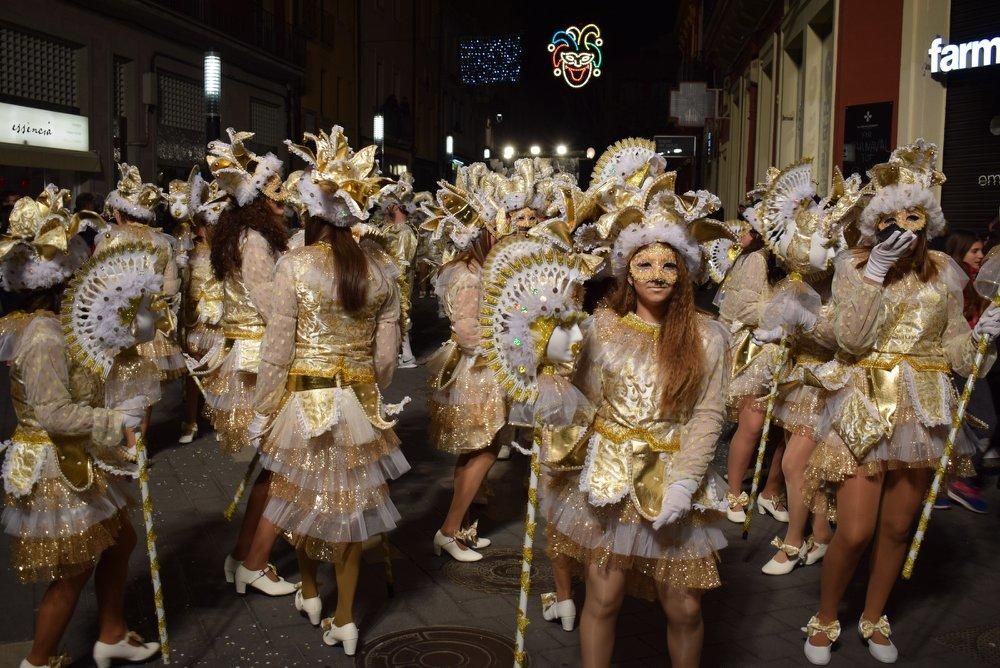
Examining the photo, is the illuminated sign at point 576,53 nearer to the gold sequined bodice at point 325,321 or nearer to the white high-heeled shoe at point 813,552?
the white high-heeled shoe at point 813,552

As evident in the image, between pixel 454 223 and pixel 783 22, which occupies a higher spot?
pixel 783 22

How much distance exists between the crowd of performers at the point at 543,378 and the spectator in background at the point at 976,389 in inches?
84.0

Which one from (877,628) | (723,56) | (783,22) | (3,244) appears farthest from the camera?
(723,56)

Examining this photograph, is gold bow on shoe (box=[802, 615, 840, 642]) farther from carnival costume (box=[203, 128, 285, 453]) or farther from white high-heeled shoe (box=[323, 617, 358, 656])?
carnival costume (box=[203, 128, 285, 453])

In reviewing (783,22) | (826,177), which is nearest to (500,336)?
(826,177)

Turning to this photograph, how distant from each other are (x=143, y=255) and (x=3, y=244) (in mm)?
551

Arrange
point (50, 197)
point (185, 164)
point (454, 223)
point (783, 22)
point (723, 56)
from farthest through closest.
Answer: point (723, 56) < point (185, 164) < point (783, 22) < point (454, 223) < point (50, 197)

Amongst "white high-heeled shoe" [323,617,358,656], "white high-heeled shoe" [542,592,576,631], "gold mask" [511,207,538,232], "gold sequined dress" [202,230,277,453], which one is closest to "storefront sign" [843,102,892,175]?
"gold mask" [511,207,538,232]

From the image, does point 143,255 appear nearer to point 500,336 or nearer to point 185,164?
point 500,336

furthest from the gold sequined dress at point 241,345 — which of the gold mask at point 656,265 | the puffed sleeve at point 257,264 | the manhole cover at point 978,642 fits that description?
the manhole cover at point 978,642

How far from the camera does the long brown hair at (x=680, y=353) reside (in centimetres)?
385

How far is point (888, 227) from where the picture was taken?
4.61 metres

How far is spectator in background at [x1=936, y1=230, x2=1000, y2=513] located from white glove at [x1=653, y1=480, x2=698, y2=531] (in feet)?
15.2

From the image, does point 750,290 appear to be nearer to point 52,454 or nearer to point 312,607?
point 312,607
